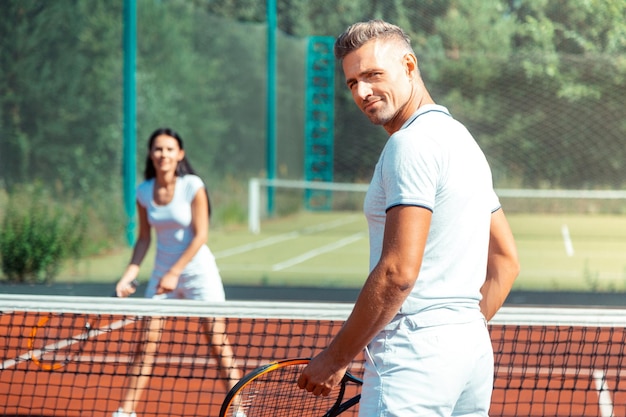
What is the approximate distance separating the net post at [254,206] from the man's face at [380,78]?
13.1 meters

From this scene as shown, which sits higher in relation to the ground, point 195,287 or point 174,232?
point 174,232

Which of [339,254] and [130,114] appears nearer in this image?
[130,114]

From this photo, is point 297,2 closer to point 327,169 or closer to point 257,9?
point 257,9

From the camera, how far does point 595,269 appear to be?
11.6 m

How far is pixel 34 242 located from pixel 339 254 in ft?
14.1

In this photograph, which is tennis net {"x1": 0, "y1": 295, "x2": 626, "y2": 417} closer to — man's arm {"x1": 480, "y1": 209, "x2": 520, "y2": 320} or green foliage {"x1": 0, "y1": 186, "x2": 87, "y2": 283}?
man's arm {"x1": 480, "y1": 209, "x2": 520, "y2": 320}

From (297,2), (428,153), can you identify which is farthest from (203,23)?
(428,153)

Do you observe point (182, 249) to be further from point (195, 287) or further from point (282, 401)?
point (282, 401)

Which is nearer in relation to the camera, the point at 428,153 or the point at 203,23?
the point at 428,153

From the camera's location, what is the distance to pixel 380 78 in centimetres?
225

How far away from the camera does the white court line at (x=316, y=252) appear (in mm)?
11602

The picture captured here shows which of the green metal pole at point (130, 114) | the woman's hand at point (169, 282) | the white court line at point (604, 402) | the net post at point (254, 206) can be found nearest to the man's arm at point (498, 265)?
the woman's hand at point (169, 282)

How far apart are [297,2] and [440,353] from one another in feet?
43.2

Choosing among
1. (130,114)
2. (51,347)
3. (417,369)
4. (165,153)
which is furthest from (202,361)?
(130,114)
